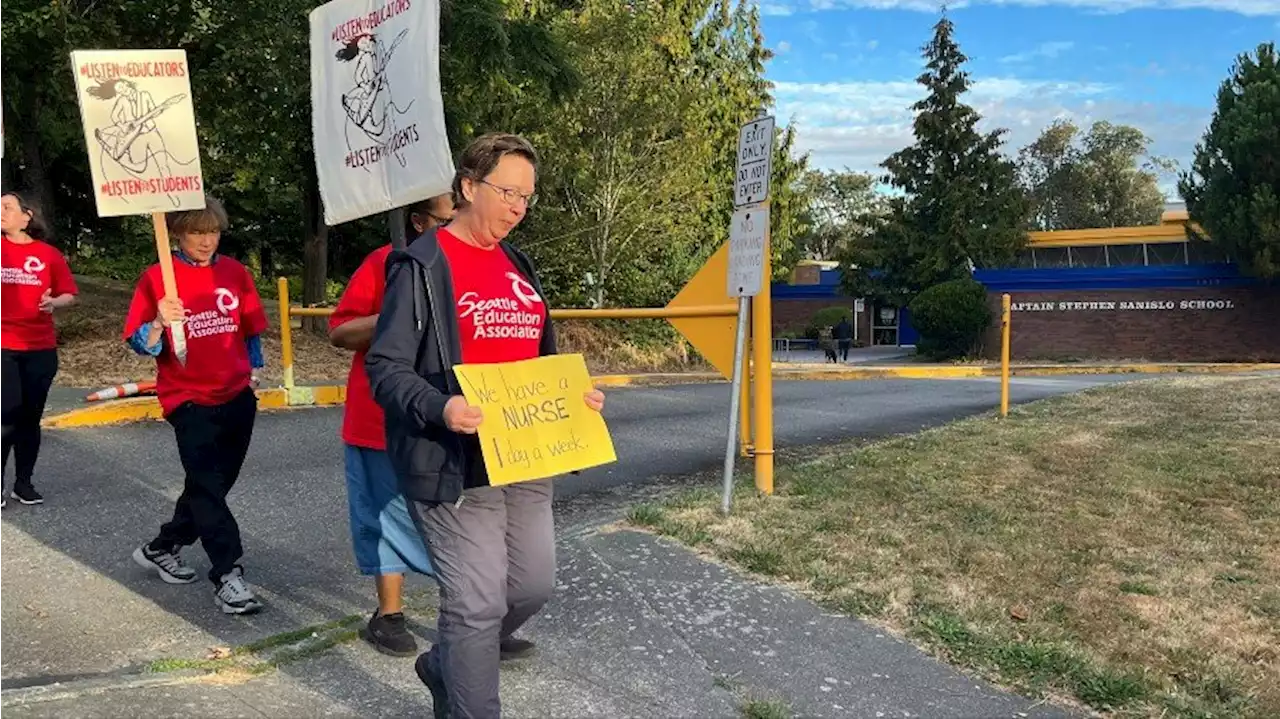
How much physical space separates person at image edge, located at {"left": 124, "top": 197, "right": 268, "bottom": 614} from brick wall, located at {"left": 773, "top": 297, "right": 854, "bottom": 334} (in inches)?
1758

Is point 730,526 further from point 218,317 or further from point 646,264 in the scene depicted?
point 646,264

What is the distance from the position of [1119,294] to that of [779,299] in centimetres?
1991

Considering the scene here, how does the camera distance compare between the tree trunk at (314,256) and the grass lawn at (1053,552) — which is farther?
the tree trunk at (314,256)

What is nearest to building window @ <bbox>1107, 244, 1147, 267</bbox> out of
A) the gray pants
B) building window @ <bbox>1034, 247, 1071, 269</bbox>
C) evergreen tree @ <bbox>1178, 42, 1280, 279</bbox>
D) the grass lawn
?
building window @ <bbox>1034, 247, 1071, 269</bbox>

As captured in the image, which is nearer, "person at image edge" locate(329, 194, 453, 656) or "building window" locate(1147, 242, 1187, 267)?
"person at image edge" locate(329, 194, 453, 656)

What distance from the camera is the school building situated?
33.4 meters

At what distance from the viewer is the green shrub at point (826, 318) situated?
45178mm

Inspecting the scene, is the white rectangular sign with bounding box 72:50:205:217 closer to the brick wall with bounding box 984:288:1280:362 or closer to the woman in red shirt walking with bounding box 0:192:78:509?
the woman in red shirt walking with bounding box 0:192:78:509

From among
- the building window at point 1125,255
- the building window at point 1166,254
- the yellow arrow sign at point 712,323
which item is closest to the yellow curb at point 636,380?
the yellow arrow sign at point 712,323

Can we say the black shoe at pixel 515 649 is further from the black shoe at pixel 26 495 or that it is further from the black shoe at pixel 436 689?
the black shoe at pixel 26 495

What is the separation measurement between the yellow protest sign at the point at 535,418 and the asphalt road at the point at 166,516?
6.06ft

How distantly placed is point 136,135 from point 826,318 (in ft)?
138

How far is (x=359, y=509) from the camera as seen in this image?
3783 mm

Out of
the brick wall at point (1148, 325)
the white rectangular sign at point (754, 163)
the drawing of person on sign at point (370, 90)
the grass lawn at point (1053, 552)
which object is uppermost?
the drawing of person on sign at point (370, 90)
